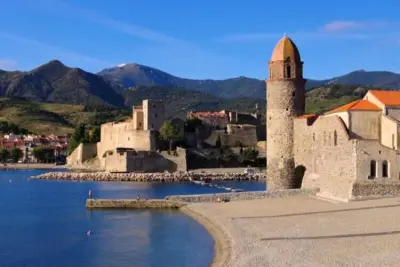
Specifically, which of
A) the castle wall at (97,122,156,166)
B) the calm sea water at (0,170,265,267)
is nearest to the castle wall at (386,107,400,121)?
the calm sea water at (0,170,265,267)

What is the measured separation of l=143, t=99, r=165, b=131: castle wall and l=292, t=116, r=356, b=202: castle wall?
29155mm

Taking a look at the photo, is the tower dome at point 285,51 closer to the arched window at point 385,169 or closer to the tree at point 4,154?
the arched window at point 385,169

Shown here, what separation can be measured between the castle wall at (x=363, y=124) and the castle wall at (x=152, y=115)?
1285 inches

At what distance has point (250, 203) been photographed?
2558cm

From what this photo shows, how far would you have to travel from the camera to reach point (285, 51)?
95.1ft

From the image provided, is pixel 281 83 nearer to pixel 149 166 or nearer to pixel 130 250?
pixel 130 250

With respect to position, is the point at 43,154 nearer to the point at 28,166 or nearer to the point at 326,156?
the point at 28,166

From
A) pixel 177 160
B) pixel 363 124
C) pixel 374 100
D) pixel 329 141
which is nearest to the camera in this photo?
pixel 363 124

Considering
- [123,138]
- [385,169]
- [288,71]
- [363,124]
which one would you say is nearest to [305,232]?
[385,169]

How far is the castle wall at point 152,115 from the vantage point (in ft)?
185

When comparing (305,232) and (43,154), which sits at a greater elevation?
(43,154)

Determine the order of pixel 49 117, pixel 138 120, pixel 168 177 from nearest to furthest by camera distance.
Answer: pixel 168 177 → pixel 138 120 → pixel 49 117

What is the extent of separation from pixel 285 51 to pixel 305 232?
509 inches

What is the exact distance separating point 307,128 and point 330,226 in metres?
9.64
